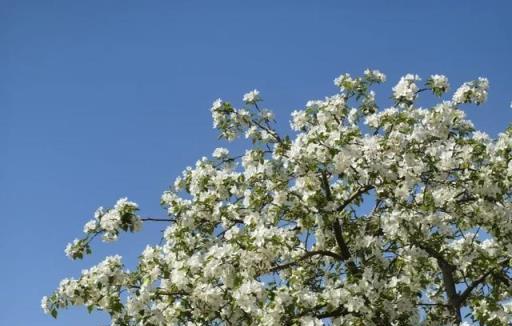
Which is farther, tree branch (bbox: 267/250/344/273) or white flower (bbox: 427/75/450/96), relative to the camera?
white flower (bbox: 427/75/450/96)

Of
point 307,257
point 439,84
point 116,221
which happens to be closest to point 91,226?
point 116,221

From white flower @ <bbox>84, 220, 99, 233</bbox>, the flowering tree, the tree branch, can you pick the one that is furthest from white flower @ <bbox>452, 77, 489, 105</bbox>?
white flower @ <bbox>84, 220, 99, 233</bbox>

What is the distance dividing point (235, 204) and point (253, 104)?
9.31 ft

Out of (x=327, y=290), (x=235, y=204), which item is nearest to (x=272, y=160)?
(x=235, y=204)

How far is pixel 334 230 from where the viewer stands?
1120cm

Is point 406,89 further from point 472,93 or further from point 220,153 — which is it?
point 220,153

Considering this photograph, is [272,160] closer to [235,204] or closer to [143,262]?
[235,204]

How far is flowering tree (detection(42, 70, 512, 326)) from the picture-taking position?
9.60 metres

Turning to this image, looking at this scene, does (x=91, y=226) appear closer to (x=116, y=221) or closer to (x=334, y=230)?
(x=116, y=221)

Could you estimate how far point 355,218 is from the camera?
1163 cm

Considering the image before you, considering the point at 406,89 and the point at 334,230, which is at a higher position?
the point at 406,89

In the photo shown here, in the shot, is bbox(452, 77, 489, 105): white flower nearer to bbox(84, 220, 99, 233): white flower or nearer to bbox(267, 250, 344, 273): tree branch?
bbox(267, 250, 344, 273): tree branch

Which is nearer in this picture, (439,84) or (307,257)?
(307,257)

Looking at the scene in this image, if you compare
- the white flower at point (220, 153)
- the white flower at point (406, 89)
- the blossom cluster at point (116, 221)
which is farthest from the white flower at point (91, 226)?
the white flower at point (406, 89)
